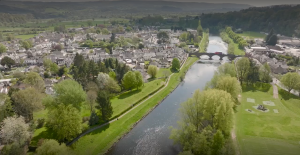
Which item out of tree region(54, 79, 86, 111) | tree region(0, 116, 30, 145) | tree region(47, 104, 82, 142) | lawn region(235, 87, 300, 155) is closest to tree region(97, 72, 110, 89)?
tree region(54, 79, 86, 111)

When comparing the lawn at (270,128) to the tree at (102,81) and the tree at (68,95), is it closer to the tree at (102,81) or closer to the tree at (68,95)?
the tree at (68,95)

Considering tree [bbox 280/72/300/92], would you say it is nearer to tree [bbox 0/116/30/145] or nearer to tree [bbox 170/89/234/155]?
tree [bbox 170/89/234/155]

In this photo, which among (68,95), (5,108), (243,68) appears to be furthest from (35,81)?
(243,68)

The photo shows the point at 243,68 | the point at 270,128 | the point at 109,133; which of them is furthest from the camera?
the point at 243,68

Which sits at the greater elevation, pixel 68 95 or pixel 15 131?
pixel 68 95

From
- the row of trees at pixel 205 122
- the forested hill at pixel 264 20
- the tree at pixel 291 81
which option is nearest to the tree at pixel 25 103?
the row of trees at pixel 205 122

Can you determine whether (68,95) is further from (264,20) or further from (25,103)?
(264,20)

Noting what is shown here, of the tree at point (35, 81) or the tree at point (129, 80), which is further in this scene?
the tree at point (129, 80)
